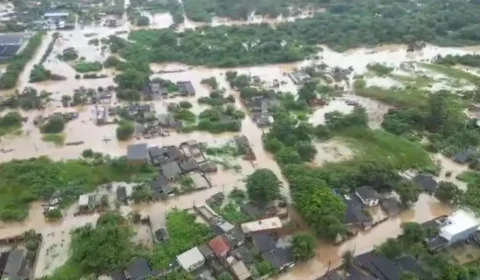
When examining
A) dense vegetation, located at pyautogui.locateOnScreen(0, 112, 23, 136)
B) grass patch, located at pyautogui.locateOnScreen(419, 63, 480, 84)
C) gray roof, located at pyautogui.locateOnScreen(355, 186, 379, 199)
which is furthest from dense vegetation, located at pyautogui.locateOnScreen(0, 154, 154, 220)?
grass patch, located at pyautogui.locateOnScreen(419, 63, 480, 84)

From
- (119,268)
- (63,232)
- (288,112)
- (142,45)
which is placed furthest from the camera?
(142,45)

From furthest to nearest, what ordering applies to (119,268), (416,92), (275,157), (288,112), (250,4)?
(250,4) → (416,92) → (288,112) → (275,157) → (119,268)

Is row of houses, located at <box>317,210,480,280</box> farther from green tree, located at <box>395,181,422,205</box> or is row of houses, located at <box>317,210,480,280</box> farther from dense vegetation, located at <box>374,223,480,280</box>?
green tree, located at <box>395,181,422,205</box>

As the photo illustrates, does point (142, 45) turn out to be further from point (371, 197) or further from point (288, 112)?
point (371, 197)

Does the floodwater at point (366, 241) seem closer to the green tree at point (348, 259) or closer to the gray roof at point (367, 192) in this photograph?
the green tree at point (348, 259)

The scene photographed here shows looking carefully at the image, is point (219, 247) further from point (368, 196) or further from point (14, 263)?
point (14, 263)

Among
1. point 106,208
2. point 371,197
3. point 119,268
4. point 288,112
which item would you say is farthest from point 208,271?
point 288,112
